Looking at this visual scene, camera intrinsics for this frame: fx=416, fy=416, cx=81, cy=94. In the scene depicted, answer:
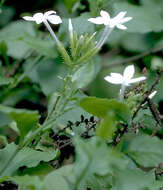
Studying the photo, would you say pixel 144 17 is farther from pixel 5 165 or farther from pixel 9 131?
pixel 5 165

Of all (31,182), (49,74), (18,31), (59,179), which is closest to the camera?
(31,182)

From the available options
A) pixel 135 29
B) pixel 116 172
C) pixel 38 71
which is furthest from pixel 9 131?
pixel 116 172

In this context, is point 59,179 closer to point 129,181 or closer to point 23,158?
point 23,158

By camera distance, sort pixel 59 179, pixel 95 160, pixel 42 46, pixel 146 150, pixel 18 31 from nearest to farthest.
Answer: pixel 95 160
pixel 59 179
pixel 146 150
pixel 42 46
pixel 18 31

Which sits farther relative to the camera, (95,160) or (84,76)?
(84,76)

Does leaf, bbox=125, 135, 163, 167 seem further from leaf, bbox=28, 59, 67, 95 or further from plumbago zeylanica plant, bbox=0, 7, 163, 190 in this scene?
leaf, bbox=28, 59, 67, 95

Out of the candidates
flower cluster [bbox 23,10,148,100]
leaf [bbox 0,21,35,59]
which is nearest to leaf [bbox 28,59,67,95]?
leaf [bbox 0,21,35,59]

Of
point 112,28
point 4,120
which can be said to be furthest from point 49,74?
point 112,28
